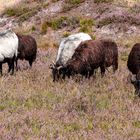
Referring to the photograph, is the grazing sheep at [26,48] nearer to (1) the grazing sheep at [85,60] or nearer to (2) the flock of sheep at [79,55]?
(2) the flock of sheep at [79,55]

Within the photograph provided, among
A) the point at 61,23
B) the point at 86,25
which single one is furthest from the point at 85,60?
the point at 61,23

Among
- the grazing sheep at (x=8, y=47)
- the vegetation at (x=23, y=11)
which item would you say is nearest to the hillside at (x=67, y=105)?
the grazing sheep at (x=8, y=47)

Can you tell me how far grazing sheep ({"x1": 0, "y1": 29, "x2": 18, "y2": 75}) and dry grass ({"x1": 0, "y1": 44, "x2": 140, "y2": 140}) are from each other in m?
1.15

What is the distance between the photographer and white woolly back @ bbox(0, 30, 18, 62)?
50.1ft

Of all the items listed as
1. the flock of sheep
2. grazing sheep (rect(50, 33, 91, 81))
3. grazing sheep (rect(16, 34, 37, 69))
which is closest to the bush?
grazing sheep (rect(16, 34, 37, 69))

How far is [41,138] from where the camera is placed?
7.92 m

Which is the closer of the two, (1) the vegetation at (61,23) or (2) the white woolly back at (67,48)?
(2) the white woolly back at (67,48)

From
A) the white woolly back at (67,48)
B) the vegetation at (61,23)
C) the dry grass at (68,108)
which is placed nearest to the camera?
the dry grass at (68,108)

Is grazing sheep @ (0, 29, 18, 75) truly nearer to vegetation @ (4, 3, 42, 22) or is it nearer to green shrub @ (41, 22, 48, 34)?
green shrub @ (41, 22, 48, 34)

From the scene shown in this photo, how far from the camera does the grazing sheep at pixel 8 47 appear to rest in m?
15.3

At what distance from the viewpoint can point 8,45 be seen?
15555mm

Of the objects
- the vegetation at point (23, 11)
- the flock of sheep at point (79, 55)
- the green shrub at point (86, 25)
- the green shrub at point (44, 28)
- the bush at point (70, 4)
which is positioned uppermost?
the flock of sheep at point (79, 55)

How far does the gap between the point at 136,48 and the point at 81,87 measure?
249cm

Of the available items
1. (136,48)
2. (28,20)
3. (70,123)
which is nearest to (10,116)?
(70,123)
